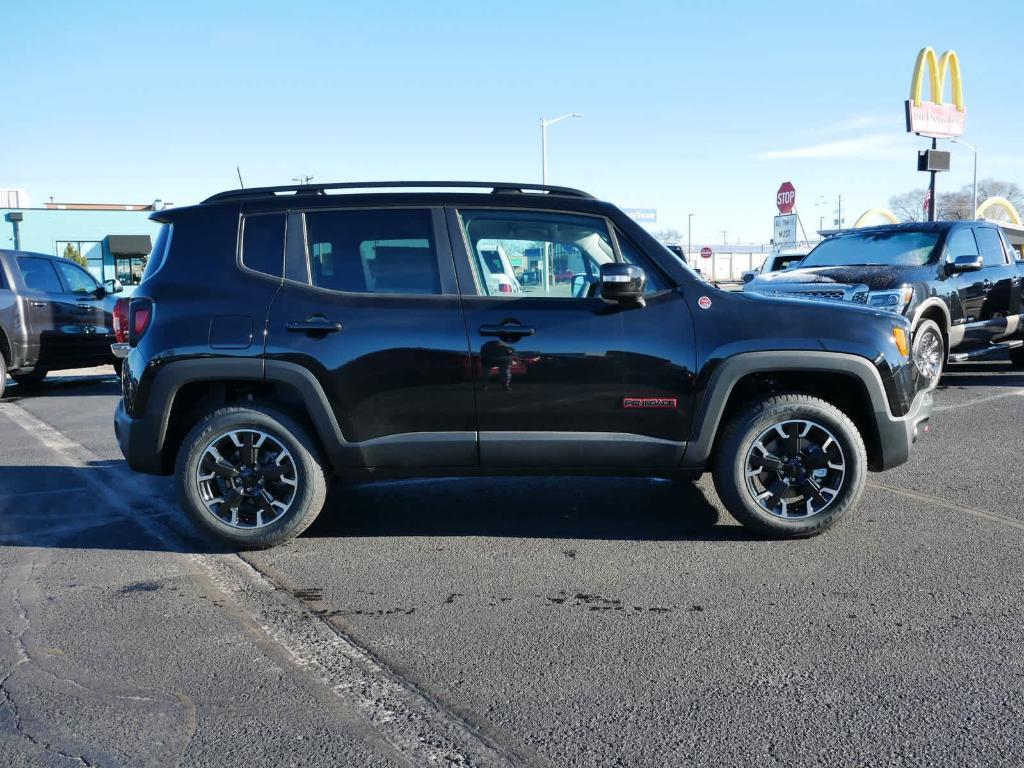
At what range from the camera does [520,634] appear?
3.63 m

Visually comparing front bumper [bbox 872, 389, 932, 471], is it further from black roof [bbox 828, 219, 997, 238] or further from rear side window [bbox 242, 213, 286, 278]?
black roof [bbox 828, 219, 997, 238]

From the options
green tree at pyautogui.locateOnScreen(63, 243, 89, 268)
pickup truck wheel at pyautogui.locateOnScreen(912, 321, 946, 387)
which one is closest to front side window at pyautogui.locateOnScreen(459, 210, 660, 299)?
pickup truck wheel at pyautogui.locateOnScreen(912, 321, 946, 387)

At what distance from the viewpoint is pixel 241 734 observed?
2.86 metres

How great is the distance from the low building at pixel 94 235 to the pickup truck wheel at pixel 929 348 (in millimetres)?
41074

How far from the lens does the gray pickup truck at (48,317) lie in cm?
1109

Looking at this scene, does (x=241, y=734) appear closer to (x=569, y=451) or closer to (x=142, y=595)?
(x=142, y=595)

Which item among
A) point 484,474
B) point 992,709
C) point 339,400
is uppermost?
point 339,400

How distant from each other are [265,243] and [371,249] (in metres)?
0.57

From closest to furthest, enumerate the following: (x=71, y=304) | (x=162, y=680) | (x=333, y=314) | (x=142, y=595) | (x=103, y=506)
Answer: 1. (x=162, y=680)
2. (x=142, y=595)
3. (x=333, y=314)
4. (x=103, y=506)
5. (x=71, y=304)

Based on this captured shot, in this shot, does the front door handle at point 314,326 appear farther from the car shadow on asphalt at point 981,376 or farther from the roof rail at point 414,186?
the car shadow on asphalt at point 981,376

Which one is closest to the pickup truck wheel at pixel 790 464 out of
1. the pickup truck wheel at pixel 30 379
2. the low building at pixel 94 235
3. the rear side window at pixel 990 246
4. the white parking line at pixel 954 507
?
the white parking line at pixel 954 507

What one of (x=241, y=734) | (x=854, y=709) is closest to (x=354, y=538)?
(x=241, y=734)

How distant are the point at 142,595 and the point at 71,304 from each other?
8.84 m

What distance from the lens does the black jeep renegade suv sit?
4656 mm
